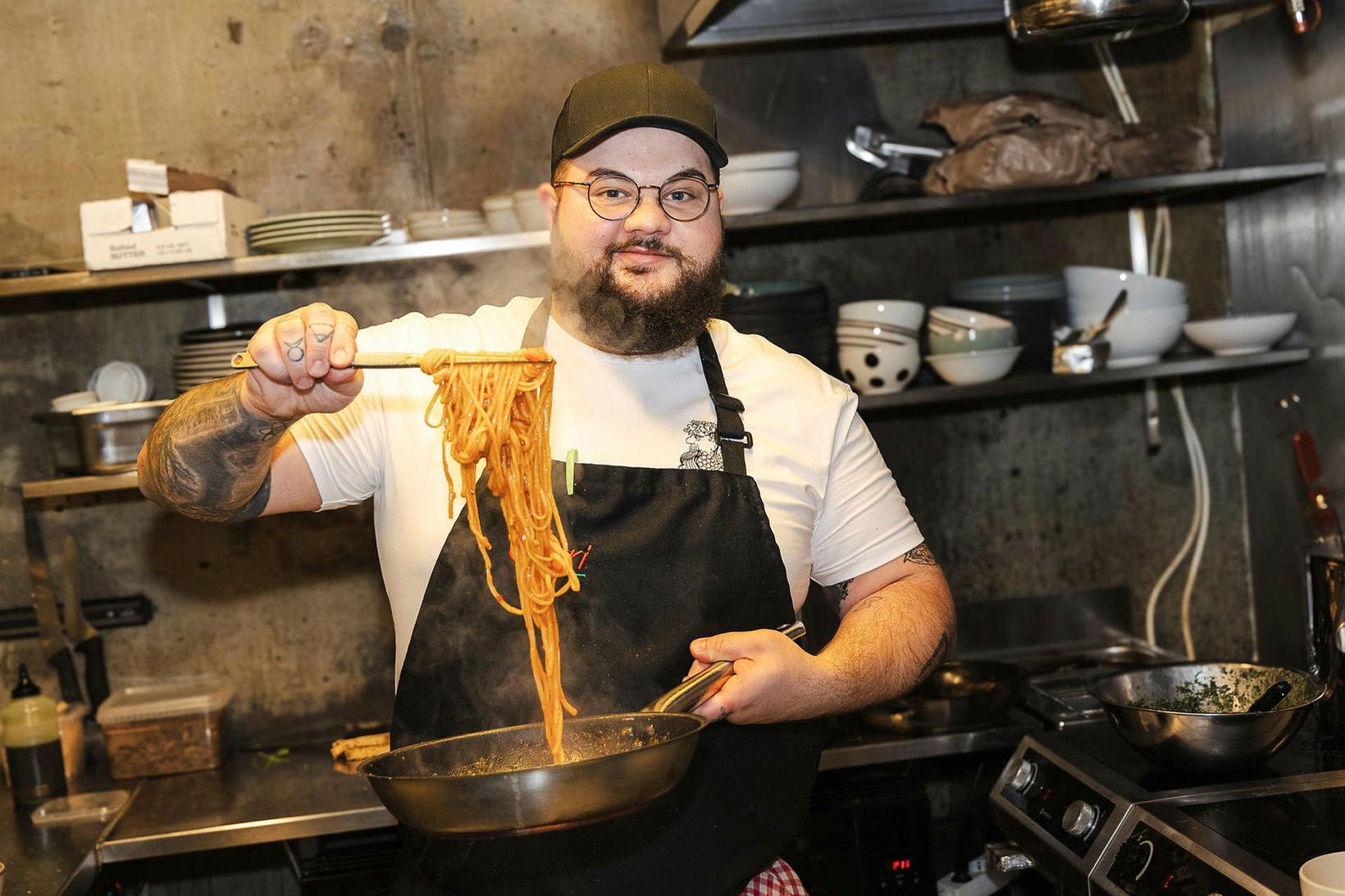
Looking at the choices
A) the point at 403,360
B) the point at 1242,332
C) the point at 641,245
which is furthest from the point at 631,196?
the point at 1242,332

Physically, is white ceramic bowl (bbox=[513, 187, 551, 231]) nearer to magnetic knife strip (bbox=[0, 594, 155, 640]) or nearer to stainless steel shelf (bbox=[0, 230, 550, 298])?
stainless steel shelf (bbox=[0, 230, 550, 298])

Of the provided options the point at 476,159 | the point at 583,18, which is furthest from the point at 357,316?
the point at 583,18

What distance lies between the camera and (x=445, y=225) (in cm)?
353

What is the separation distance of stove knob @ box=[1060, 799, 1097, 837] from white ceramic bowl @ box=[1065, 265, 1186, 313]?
63.9 inches

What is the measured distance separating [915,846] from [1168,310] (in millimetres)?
1742

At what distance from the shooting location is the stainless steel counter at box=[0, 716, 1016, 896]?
313 cm

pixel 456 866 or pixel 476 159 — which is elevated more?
pixel 476 159

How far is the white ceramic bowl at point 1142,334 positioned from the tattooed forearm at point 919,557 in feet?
4.89

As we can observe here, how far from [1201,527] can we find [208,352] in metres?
3.29

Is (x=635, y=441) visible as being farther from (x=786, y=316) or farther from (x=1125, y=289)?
(x=1125, y=289)

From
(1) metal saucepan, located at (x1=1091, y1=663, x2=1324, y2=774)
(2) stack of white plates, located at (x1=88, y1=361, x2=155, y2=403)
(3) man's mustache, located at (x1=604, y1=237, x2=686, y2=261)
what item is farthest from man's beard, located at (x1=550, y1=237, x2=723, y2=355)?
(2) stack of white plates, located at (x1=88, y1=361, x2=155, y2=403)

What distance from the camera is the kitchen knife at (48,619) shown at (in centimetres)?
380

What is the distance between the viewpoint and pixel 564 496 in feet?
7.92

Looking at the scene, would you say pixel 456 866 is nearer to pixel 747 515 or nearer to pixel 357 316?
pixel 747 515
